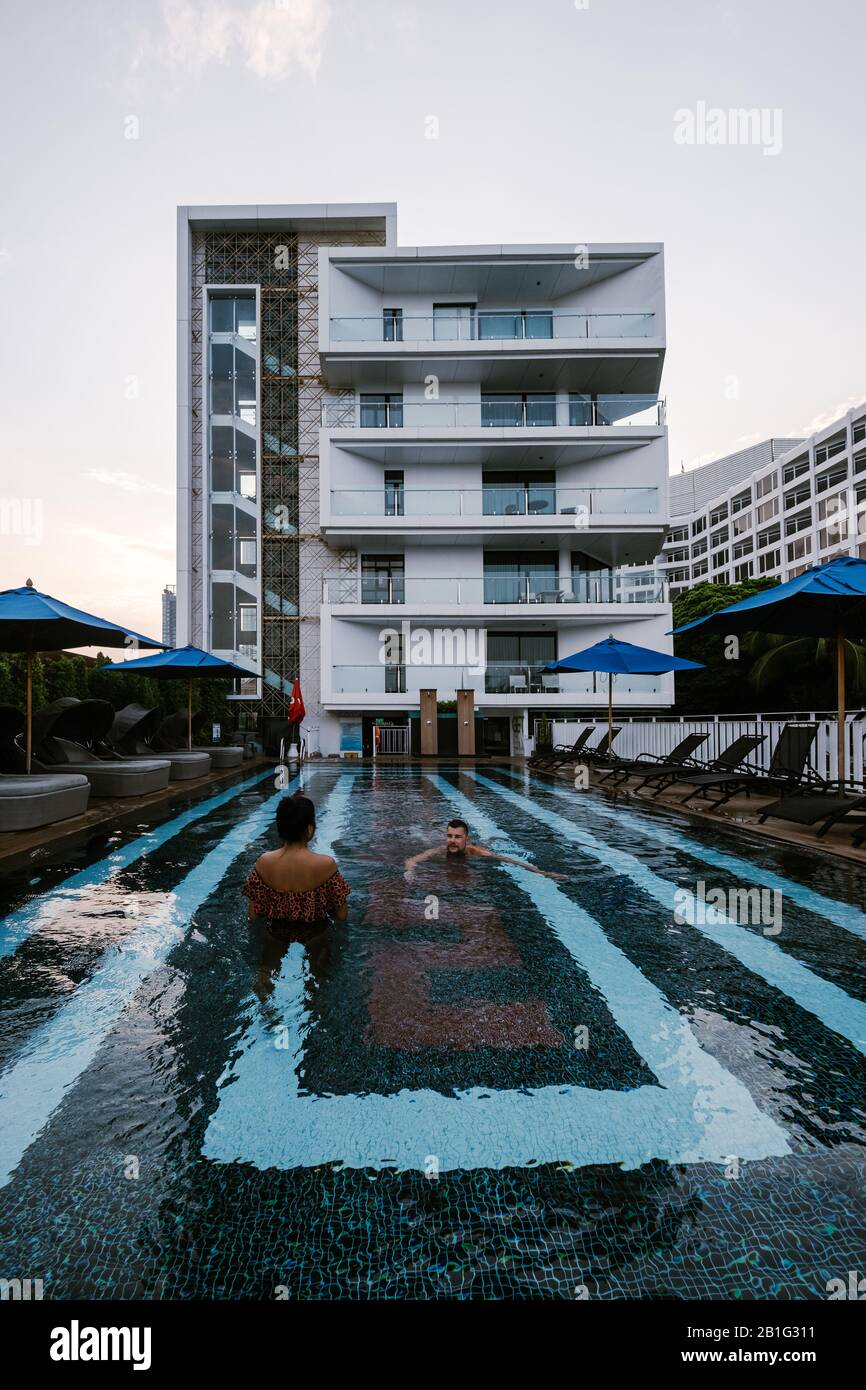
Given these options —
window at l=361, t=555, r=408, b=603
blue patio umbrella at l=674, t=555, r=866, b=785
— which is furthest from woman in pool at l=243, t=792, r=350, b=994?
window at l=361, t=555, r=408, b=603

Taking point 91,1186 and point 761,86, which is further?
point 761,86

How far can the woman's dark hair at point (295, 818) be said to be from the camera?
416 centimetres

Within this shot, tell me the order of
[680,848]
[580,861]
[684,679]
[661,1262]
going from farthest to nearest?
[684,679]
[680,848]
[580,861]
[661,1262]

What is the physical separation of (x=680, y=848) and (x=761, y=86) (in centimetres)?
2374

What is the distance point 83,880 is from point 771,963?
573 cm

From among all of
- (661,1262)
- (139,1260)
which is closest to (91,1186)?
(139,1260)

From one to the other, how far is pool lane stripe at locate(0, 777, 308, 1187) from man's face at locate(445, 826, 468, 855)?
2457 mm

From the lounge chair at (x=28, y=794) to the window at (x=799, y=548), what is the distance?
67056mm

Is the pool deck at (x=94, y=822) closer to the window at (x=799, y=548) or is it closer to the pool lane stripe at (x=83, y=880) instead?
the pool lane stripe at (x=83, y=880)

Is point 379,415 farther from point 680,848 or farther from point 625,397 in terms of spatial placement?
point 680,848

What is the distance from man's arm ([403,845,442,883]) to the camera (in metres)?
6.34

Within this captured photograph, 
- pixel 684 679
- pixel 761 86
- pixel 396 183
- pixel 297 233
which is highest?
pixel 396 183

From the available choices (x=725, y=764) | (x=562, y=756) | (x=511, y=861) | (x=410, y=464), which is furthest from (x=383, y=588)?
(x=511, y=861)

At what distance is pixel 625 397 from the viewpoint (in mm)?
25312
